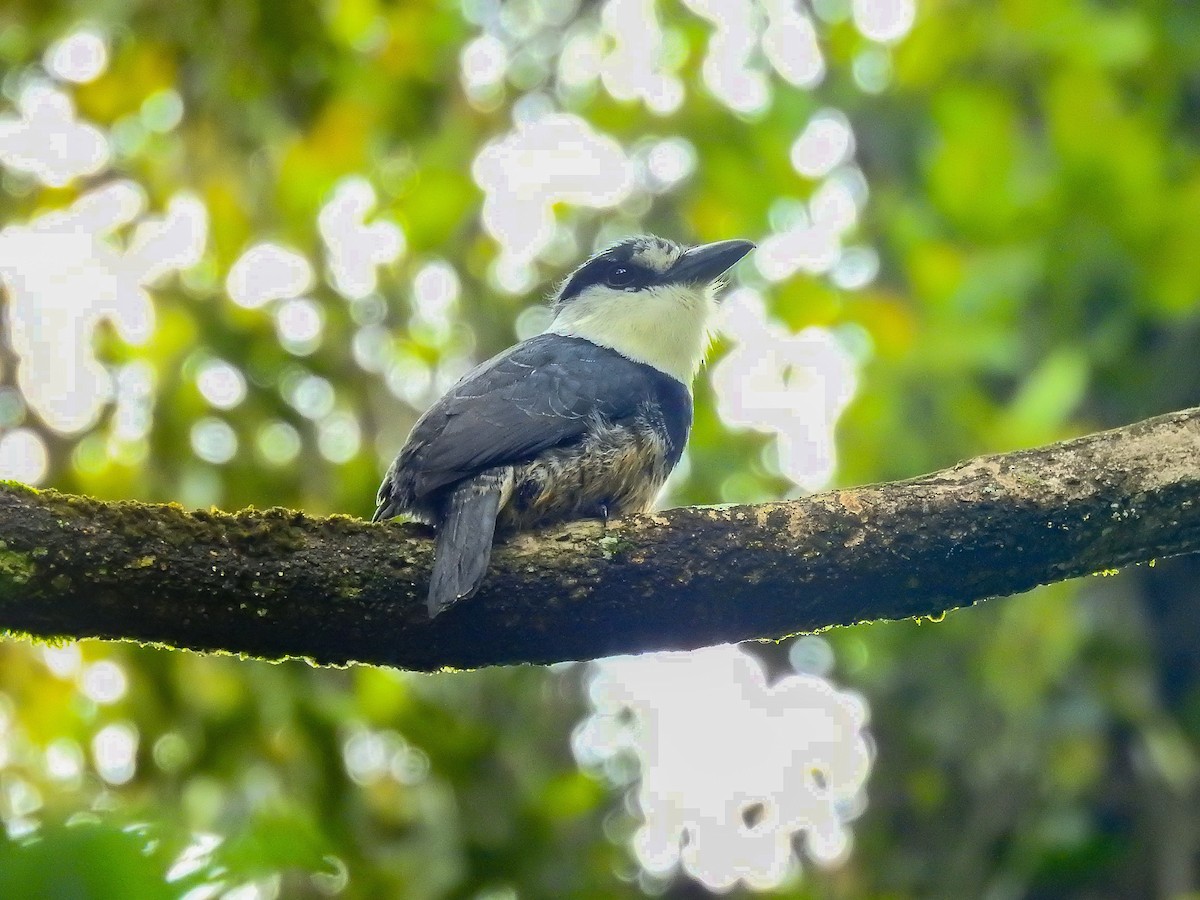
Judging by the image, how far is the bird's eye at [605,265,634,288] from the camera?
4172 mm

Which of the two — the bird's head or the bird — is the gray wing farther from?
the bird's head

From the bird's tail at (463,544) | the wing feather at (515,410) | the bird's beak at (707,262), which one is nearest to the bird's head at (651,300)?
the bird's beak at (707,262)

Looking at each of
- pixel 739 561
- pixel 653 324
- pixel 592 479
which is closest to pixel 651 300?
pixel 653 324

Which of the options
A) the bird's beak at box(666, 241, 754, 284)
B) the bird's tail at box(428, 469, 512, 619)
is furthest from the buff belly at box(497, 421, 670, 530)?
the bird's beak at box(666, 241, 754, 284)

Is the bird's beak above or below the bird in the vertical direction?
above

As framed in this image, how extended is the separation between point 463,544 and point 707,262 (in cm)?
205

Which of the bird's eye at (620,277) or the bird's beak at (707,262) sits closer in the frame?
the bird's beak at (707,262)

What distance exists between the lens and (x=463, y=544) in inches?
86.8

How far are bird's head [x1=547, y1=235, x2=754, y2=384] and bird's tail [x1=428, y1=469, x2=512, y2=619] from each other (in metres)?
1.21

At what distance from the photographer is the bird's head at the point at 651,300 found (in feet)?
12.7

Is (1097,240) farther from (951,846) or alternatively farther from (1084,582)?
(951,846)

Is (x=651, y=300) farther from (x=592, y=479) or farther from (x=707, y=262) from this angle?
(x=592, y=479)

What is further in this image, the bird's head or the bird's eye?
the bird's eye

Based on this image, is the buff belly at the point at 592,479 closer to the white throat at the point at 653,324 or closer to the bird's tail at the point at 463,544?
the bird's tail at the point at 463,544
